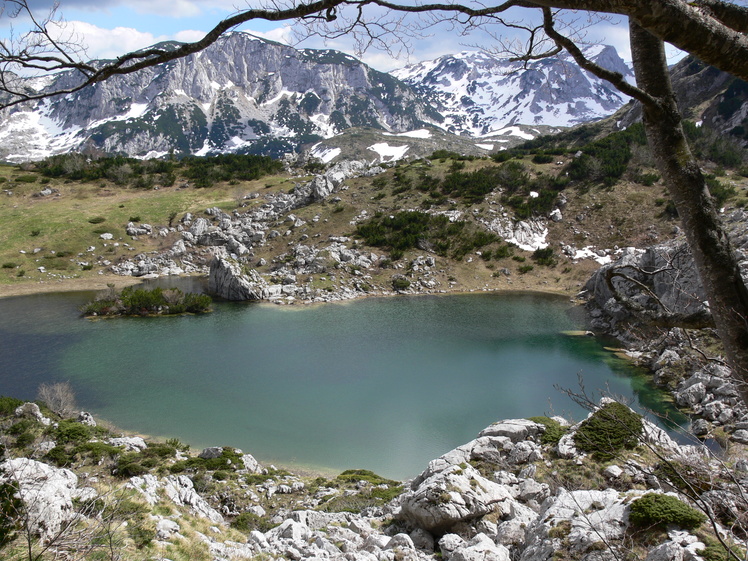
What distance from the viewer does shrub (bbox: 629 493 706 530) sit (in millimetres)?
5594

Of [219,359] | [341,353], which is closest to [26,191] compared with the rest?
[219,359]

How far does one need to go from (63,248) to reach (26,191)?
16.2 meters

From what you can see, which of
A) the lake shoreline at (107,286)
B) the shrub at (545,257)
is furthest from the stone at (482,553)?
the shrub at (545,257)

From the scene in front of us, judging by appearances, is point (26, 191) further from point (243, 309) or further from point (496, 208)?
point (496, 208)

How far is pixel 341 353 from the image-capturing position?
80.1ft

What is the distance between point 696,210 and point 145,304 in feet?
116

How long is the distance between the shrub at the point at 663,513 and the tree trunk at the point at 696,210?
3690mm

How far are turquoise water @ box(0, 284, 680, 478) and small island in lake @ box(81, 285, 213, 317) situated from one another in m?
1.58

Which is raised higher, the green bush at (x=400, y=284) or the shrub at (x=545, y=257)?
the shrub at (x=545, y=257)

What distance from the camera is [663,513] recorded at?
574 cm

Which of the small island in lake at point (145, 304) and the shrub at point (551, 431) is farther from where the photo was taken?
the small island in lake at point (145, 304)

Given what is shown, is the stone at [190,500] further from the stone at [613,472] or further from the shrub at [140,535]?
the stone at [613,472]

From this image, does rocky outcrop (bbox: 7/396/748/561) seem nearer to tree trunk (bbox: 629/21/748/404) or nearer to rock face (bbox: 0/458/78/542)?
rock face (bbox: 0/458/78/542)

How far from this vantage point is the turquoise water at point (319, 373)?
16219 millimetres
